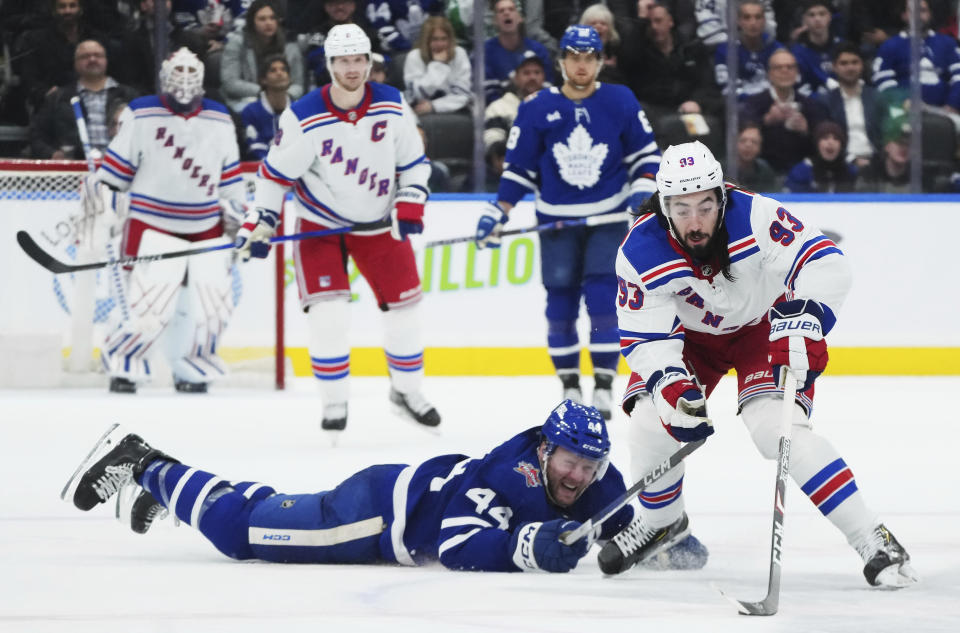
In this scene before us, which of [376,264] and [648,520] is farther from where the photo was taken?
[376,264]

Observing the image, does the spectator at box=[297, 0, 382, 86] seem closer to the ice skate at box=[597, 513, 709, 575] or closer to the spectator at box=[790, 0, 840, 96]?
the spectator at box=[790, 0, 840, 96]

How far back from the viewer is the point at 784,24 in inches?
301

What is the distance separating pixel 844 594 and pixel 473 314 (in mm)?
4530

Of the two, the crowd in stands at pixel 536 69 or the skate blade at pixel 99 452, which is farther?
the crowd in stands at pixel 536 69

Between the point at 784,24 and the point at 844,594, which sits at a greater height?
the point at 784,24

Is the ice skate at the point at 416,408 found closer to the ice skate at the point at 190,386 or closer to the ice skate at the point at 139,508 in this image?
the ice skate at the point at 190,386

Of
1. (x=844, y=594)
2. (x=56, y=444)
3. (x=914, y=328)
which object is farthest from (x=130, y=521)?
(x=914, y=328)

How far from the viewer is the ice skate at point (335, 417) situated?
5152 millimetres

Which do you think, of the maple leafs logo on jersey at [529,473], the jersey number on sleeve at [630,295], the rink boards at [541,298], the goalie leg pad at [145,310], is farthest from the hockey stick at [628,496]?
the rink boards at [541,298]

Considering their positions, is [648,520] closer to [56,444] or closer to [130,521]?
[130,521]

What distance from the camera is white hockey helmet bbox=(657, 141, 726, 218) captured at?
9.41 ft

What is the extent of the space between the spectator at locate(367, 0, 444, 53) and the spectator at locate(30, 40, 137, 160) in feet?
3.78

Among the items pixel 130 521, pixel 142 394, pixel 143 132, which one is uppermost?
pixel 143 132

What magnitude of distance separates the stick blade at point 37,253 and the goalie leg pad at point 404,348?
1.60m
